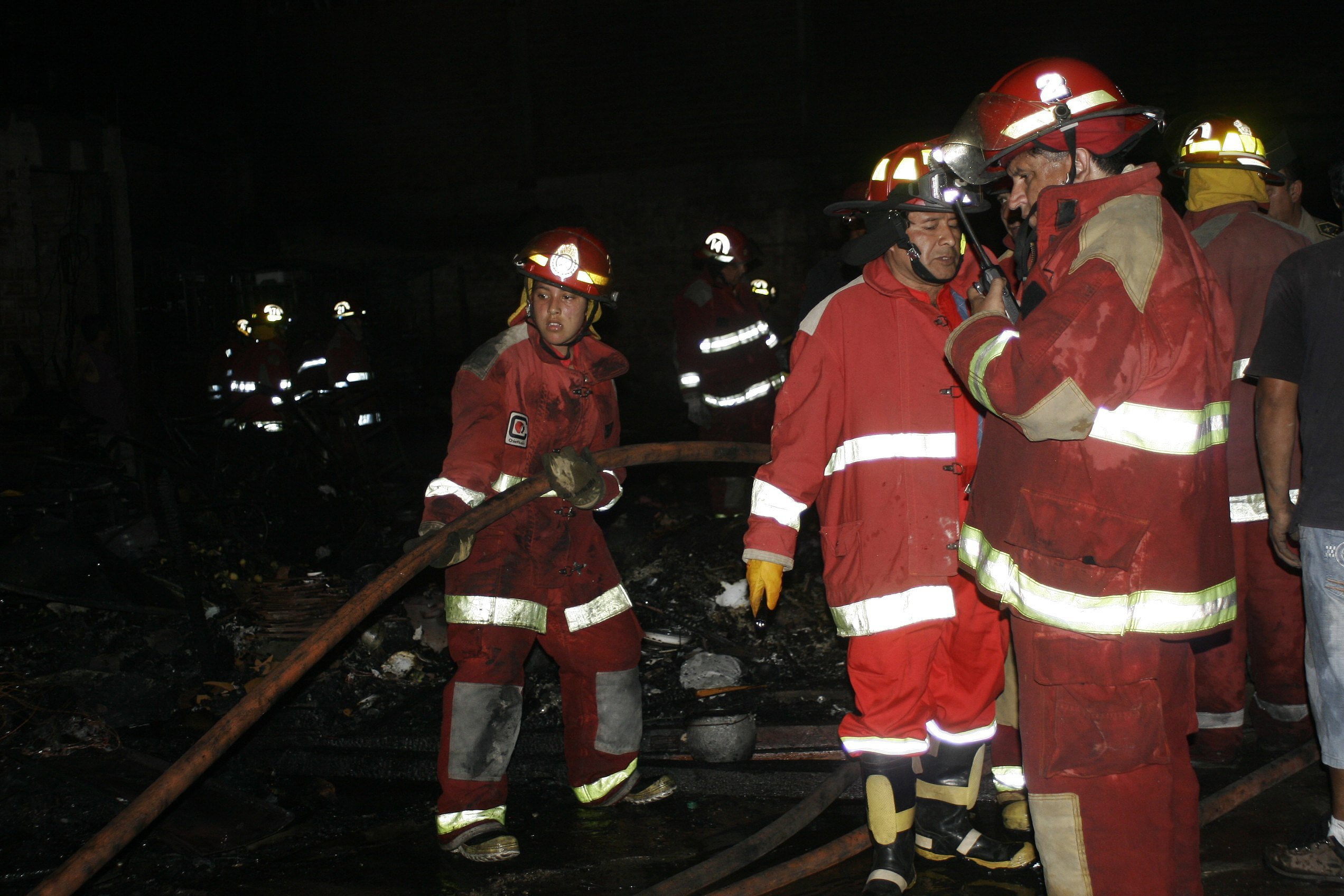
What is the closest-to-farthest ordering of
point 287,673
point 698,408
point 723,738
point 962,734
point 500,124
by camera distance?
point 287,673 → point 962,734 → point 723,738 → point 698,408 → point 500,124

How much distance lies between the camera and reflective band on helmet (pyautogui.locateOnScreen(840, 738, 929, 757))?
281 cm

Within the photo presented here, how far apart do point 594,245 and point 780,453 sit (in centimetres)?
122

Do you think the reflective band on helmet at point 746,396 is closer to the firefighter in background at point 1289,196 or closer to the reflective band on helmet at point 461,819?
the firefighter in background at point 1289,196

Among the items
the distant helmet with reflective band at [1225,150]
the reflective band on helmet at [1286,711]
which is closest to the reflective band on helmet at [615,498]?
the distant helmet with reflective band at [1225,150]

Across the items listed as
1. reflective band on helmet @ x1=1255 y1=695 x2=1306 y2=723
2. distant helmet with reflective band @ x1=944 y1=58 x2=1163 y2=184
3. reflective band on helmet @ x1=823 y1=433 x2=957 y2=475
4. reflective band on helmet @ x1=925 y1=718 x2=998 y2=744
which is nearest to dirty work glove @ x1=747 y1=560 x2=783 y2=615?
reflective band on helmet @ x1=823 y1=433 x2=957 y2=475

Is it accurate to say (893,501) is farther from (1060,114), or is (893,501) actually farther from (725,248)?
(725,248)

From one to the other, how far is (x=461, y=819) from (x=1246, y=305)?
3471 millimetres

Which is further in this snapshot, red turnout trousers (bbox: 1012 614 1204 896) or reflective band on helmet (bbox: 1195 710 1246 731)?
reflective band on helmet (bbox: 1195 710 1246 731)

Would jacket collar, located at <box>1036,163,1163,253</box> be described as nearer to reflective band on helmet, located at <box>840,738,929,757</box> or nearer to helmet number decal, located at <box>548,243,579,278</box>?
reflective band on helmet, located at <box>840,738,929,757</box>

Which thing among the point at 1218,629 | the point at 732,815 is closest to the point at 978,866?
the point at 732,815

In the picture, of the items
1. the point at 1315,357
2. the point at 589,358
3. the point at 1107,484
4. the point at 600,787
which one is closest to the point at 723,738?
the point at 600,787

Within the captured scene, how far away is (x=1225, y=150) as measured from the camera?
384cm

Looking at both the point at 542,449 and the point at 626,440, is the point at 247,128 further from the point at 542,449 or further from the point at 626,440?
the point at 542,449

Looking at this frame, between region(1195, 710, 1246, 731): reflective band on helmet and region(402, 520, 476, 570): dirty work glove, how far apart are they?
283cm
